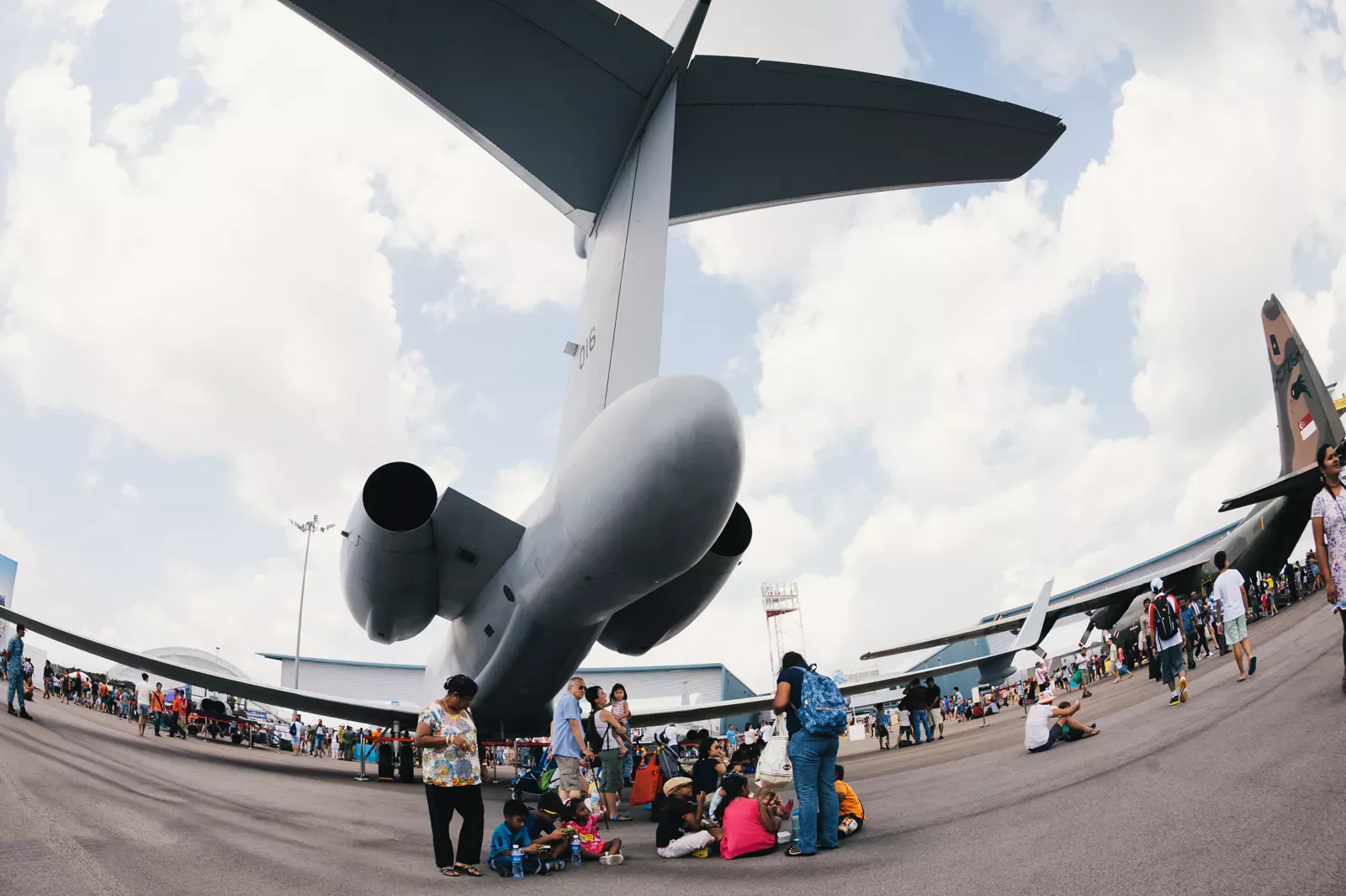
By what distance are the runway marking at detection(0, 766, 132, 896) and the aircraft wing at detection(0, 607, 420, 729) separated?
440cm

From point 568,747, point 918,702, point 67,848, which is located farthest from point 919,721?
point 67,848

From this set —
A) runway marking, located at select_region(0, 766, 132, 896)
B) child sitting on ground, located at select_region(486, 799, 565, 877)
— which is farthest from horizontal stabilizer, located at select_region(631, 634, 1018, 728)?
runway marking, located at select_region(0, 766, 132, 896)

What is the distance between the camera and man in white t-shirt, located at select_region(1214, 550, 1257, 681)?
7.13 m

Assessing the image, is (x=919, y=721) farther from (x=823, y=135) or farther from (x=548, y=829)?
(x=548, y=829)

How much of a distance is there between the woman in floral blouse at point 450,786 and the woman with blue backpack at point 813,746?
1.75 meters

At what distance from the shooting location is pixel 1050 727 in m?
7.12

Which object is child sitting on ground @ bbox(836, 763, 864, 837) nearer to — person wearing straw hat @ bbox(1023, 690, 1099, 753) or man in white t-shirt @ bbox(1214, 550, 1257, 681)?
person wearing straw hat @ bbox(1023, 690, 1099, 753)

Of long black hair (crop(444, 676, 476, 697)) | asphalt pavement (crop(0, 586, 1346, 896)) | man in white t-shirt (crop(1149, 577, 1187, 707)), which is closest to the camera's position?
asphalt pavement (crop(0, 586, 1346, 896))

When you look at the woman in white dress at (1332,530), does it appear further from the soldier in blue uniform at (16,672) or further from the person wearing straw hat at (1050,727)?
the soldier in blue uniform at (16,672)

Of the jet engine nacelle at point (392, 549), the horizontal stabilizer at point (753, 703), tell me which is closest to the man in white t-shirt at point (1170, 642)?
the horizontal stabilizer at point (753, 703)

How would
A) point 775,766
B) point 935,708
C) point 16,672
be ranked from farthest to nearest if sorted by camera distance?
point 935,708 < point 16,672 < point 775,766

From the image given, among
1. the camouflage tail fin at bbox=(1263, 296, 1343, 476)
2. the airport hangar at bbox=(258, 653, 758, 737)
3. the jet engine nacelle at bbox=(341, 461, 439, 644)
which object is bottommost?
the airport hangar at bbox=(258, 653, 758, 737)

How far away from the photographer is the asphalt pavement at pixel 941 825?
9.30 feet

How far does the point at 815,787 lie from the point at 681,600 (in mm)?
4202
